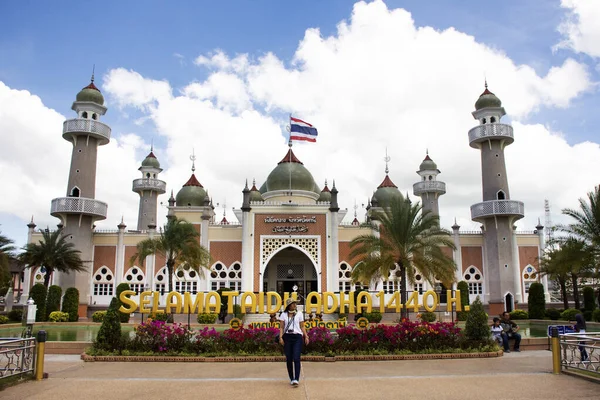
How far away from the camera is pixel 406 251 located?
2420 cm

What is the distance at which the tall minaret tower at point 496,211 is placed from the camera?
33.8 meters

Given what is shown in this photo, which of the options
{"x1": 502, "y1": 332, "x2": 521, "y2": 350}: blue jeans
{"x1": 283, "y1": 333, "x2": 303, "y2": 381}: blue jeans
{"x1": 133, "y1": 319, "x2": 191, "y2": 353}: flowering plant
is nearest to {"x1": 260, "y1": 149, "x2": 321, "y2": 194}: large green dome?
{"x1": 502, "y1": 332, "x2": 521, "y2": 350}: blue jeans

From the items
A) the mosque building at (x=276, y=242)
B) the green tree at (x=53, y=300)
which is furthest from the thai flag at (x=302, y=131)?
the green tree at (x=53, y=300)

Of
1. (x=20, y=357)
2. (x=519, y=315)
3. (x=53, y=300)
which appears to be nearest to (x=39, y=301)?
(x=53, y=300)

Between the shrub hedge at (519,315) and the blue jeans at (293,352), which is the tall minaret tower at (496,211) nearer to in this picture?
the shrub hedge at (519,315)

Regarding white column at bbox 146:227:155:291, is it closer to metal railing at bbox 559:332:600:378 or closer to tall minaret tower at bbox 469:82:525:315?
tall minaret tower at bbox 469:82:525:315

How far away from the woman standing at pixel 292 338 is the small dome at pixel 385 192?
114 ft

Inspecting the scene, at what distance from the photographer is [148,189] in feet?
142

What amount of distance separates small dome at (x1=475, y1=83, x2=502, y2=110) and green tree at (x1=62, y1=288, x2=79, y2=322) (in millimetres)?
29018

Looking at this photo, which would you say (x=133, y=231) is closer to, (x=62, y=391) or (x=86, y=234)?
(x=86, y=234)

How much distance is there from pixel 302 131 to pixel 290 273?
416 inches

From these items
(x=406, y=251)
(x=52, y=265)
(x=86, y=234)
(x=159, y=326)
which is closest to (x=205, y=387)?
(x=159, y=326)

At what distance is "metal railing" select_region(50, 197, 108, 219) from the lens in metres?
32.6

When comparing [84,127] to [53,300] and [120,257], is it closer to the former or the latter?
[120,257]
